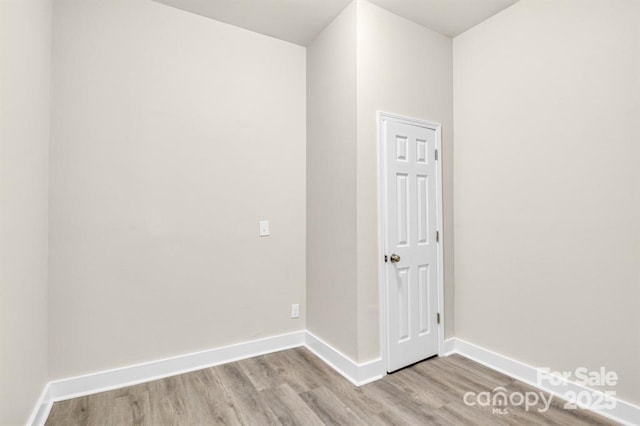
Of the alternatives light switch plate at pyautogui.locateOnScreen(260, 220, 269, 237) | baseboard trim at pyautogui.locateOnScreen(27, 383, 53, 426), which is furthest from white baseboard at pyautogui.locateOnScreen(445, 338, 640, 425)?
baseboard trim at pyautogui.locateOnScreen(27, 383, 53, 426)

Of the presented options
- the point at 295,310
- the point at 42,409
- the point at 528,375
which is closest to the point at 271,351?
the point at 295,310

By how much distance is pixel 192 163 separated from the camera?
2588 millimetres

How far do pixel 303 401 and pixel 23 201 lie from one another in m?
2.05

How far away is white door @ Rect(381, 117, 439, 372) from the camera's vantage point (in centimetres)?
253

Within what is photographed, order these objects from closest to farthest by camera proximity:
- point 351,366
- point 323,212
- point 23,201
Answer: point 23,201
point 351,366
point 323,212

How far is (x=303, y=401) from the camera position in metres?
2.13

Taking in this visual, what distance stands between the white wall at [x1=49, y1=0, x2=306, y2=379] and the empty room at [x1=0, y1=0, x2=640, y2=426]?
0.05ft

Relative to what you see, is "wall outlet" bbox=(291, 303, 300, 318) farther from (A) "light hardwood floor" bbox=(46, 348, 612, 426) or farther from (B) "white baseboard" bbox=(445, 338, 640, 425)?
(B) "white baseboard" bbox=(445, 338, 640, 425)

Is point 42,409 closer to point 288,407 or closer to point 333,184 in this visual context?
point 288,407

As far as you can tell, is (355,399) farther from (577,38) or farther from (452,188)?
(577,38)

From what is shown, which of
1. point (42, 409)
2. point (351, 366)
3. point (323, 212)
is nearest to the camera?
point (42, 409)

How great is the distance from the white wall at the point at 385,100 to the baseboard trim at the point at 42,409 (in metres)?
2.05

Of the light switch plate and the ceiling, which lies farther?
the light switch plate

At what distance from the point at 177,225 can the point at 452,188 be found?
2.47 m
